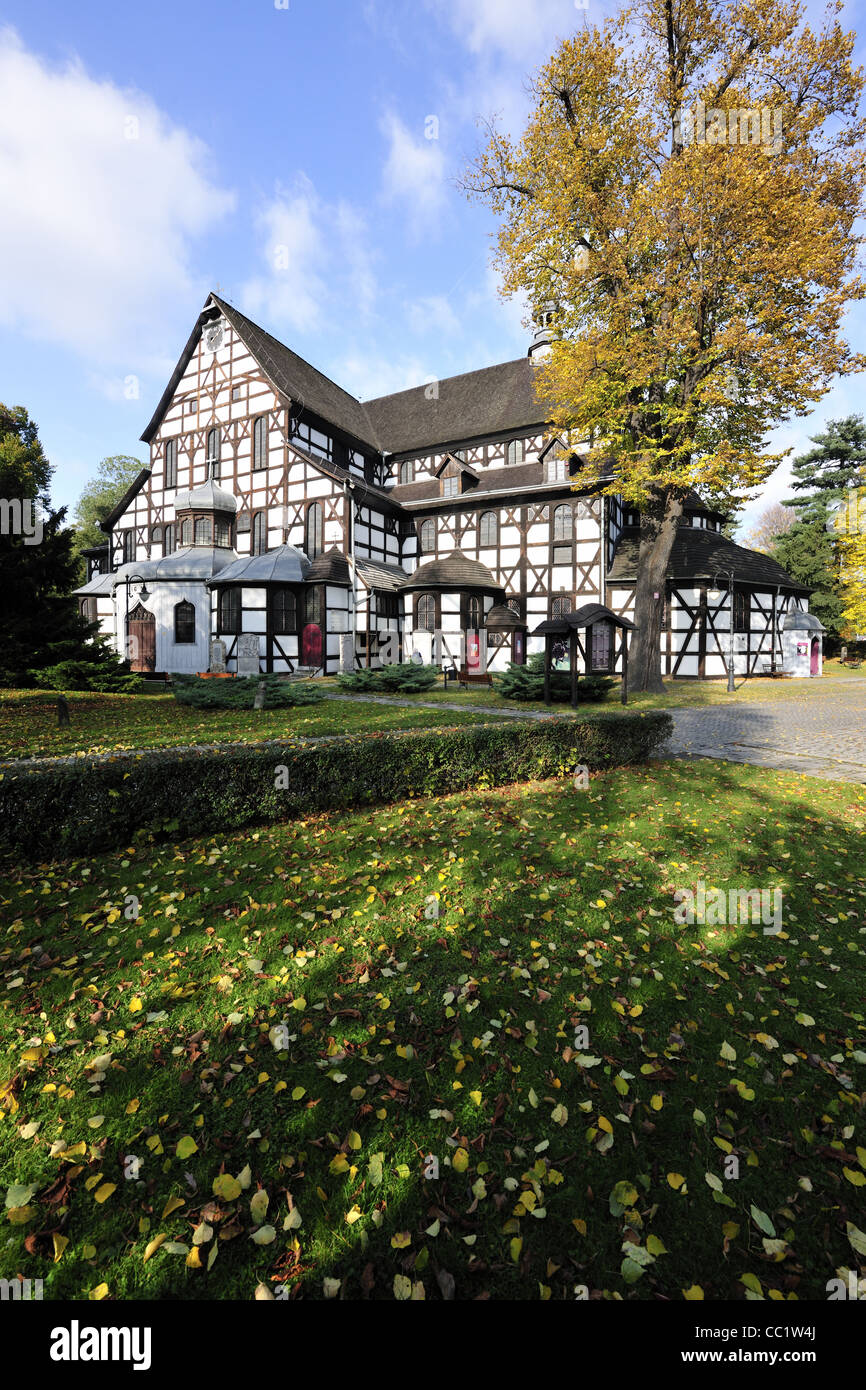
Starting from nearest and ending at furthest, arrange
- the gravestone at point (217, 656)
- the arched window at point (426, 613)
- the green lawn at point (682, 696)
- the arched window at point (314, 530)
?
the green lawn at point (682, 696) → the gravestone at point (217, 656) → the arched window at point (314, 530) → the arched window at point (426, 613)

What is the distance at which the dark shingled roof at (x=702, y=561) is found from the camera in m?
26.2

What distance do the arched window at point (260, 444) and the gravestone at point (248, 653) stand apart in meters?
9.31

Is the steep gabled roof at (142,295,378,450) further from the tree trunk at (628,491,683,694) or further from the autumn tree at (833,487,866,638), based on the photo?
the autumn tree at (833,487,866,638)

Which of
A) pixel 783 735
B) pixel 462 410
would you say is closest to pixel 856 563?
pixel 783 735

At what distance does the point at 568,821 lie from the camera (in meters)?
6.86

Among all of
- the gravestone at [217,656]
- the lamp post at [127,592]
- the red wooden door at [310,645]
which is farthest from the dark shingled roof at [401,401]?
the gravestone at [217,656]

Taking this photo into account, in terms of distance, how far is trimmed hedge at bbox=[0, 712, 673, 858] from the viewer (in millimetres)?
5754

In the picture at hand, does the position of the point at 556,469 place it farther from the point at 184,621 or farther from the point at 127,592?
the point at 127,592

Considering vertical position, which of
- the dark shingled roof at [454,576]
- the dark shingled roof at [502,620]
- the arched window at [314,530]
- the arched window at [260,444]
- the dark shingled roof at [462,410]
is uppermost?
the dark shingled roof at [462,410]

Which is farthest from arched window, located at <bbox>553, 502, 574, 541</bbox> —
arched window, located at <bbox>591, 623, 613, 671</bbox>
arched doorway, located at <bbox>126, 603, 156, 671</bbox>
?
arched doorway, located at <bbox>126, 603, 156, 671</bbox>

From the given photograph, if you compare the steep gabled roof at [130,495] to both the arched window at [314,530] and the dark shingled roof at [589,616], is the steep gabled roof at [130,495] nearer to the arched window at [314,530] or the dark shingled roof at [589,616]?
the arched window at [314,530]

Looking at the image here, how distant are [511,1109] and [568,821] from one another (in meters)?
4.21

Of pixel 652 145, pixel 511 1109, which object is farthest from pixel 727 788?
pixel 652 145
